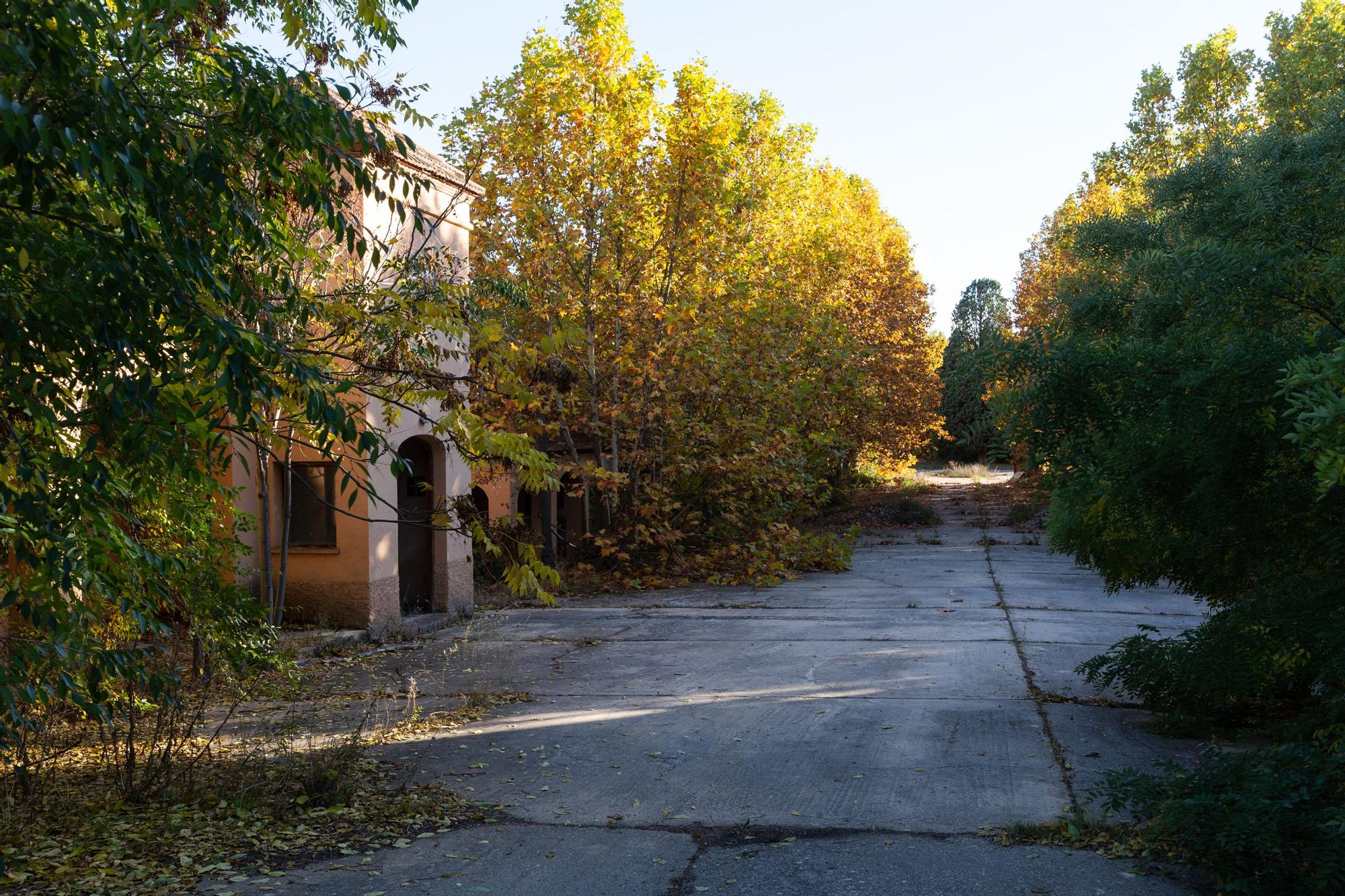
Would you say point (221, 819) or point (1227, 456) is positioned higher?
point (1227, 456)

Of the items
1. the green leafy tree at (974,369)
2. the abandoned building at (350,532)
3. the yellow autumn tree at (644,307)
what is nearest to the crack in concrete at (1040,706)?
the green leafy tree at (974,369)

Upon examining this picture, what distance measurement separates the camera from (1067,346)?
6.50 meters

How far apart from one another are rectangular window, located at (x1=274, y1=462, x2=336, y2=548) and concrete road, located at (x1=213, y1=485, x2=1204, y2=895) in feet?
5.96

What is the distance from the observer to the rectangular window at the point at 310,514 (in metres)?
12.1

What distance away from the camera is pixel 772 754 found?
6973 mm

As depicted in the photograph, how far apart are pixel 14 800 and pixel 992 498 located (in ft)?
114

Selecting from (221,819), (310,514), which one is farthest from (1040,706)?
(310,514)

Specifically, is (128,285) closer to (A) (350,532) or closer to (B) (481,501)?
(A) (350,532)

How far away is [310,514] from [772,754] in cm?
713

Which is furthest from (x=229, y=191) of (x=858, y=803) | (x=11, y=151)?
(x=858, y=803)

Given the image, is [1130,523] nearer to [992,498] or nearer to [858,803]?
[858,803]

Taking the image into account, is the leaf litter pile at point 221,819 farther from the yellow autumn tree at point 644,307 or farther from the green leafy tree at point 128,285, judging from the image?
the yellow autumn tree at point 644,307

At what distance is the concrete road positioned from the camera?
490 centimetres

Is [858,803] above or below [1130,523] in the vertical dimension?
below
